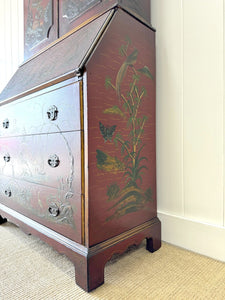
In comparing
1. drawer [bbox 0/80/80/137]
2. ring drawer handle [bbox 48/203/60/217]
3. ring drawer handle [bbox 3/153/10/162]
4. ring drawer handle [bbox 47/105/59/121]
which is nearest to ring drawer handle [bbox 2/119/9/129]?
drawer [bbox 0/80/80/137]

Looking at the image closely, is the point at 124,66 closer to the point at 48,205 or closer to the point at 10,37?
the point at 48,205

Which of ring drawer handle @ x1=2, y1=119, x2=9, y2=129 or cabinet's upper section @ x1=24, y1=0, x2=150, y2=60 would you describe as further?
ring drawer handle @ x1=2, y1=119, x2=9, y2=129

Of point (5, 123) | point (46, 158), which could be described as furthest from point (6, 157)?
point (46, 158)

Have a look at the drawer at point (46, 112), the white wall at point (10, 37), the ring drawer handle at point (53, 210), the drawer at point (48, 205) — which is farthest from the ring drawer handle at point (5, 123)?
the white wall at point (10, 37)

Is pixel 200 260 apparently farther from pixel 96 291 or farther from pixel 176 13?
pixel 176 13

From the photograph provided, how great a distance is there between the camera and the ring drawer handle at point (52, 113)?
970 millimetres

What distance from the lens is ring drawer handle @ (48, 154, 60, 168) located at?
98 cm

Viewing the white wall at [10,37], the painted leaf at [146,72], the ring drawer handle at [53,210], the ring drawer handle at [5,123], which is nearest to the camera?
the ring drawer handle at [53,210]

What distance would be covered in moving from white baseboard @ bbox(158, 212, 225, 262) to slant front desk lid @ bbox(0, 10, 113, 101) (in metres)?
0.97

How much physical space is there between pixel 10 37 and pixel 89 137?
230 centimetres

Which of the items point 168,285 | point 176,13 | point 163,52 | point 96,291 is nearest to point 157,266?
point 168,285

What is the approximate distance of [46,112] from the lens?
1.03m

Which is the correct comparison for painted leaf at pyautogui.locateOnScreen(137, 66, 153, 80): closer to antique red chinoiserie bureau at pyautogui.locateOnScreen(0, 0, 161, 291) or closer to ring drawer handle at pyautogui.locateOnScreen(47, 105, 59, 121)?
antique red chinoiserie bureau at pyautogui.locateOnScreen(0, 0, 161, 291)

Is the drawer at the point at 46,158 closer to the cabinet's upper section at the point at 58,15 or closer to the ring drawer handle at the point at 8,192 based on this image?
the ring drawer handle at the point at 8,192
